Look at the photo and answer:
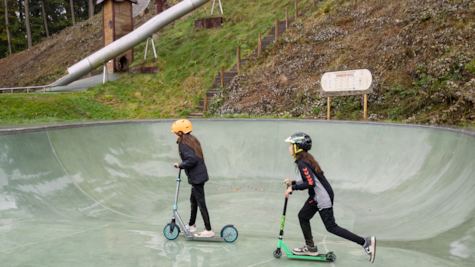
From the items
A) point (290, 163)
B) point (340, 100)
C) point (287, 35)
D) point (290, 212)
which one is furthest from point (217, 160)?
point (287, 35)

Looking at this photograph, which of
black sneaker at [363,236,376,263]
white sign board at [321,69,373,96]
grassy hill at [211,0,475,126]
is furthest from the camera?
white sign board at [321,69,373,96]

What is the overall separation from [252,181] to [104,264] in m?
4.91

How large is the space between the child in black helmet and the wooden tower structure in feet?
65.4

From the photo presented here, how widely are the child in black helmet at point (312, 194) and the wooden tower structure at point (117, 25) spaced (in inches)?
784

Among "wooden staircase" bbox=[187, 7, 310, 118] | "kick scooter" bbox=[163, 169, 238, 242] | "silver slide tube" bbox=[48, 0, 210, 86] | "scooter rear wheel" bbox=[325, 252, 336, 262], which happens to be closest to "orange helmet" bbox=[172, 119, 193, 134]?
"kick scooter" bbox=[163, 169, 238, 242]

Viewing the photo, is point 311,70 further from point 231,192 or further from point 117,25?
point 117,25

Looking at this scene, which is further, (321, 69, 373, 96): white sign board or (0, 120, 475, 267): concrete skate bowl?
(321, 69, 373, 96): white sign board

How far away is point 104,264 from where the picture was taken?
10.5ft

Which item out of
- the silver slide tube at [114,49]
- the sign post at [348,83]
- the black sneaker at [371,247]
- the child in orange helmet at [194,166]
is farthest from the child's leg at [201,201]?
the silver slide tube at [114,49]

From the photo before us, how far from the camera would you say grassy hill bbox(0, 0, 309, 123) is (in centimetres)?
1662

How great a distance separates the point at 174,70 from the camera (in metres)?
20.5

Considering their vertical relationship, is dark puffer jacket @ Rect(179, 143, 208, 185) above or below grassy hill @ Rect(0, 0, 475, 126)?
below

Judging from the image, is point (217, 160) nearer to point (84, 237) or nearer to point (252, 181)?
point (252, 181)

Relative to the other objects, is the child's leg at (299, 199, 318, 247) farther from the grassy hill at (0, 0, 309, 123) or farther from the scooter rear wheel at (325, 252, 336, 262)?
the grassy hill at (0, 0, 309, 123)
